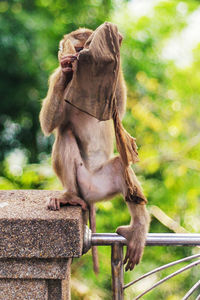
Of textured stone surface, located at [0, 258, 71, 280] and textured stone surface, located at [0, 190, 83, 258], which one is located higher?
textured stone surface, located at [0, 190, 83, 258]

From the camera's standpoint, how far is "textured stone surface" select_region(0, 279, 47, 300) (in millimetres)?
2021

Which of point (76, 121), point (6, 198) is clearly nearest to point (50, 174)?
point (76, 121)

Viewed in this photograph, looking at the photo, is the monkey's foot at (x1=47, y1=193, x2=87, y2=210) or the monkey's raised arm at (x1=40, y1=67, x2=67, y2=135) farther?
the monkey's raised arm at (x1=40, y1=67, x2=67, y2=135)

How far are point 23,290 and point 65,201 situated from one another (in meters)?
0.75

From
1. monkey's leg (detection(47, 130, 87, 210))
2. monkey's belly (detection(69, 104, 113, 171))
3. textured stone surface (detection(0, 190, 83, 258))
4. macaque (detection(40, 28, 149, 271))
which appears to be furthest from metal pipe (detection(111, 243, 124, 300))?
monkey's belly (detection(69, 104, 113, 171))

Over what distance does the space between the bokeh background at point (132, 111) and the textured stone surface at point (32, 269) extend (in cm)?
317

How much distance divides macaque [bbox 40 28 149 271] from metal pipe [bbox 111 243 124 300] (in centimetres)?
25

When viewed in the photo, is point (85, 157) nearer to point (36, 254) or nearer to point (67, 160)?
point (67, 160)

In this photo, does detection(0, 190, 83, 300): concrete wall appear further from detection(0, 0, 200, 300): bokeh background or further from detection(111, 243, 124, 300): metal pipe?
detection(0, 0, 200, 300): bokeh background

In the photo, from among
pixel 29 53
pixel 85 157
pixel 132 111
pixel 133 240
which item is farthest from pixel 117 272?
pixel 29 53

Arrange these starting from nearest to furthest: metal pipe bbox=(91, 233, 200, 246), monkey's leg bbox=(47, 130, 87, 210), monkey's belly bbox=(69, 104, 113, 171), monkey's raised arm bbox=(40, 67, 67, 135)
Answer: metal pipe bbox=(91, 233, 200, 246) < monkey's raised arm bbox=(40, 67, 67, 135) < monkey's leg bbox=(47, 130, 87, 210) < monkey's belly bbox=(69, 104, 113, 171)

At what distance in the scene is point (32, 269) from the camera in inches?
79.3

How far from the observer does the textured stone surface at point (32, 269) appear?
2.01 meters

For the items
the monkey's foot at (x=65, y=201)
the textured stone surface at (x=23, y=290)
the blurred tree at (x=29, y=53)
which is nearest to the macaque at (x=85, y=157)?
the monkey's foot at (x=65, y=201)
